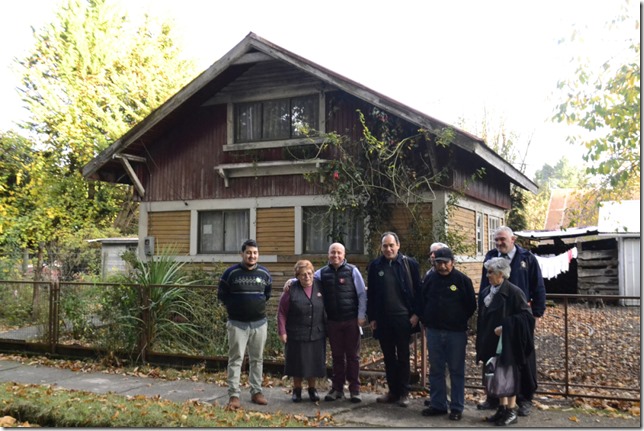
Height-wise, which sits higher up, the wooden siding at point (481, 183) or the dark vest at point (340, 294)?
the wooden siding at point (481, 183)

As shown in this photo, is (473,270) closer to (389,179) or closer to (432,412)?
(389,179)

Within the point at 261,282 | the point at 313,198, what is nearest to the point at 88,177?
the point at 313,198

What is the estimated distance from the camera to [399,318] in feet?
21.7

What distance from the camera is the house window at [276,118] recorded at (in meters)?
13.0

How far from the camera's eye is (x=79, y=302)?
10.5 m

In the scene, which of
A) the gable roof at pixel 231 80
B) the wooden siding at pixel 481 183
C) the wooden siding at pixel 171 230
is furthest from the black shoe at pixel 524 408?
the wooden siding at pixel 171 230

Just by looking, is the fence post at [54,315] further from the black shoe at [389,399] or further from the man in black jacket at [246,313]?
the black shoe at [389,399]

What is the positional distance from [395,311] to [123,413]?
3124mm

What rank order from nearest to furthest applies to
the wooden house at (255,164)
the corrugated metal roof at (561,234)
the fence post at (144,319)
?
the fence post at (144,319)
the wooden house at (255,164)
the corrugated metal roof at (561,234)

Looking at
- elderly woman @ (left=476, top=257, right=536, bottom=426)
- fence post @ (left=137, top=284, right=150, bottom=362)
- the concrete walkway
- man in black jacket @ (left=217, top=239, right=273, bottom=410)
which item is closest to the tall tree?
fence post @ (left=137, top=284, right=150, bottom=362)

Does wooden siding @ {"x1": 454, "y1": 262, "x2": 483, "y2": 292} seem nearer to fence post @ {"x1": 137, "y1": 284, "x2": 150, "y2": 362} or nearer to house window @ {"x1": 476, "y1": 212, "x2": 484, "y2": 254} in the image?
house window @ {"x1": 476, "y1": 212, "x2": 484, "y2": 254}

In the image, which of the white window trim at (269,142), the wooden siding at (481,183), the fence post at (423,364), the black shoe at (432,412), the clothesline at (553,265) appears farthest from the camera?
the clothesline at (553,265)

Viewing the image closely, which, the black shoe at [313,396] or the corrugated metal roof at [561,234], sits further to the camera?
the corrugated metal roof at [561,234]

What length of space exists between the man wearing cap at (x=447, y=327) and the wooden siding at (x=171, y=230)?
8959mm
